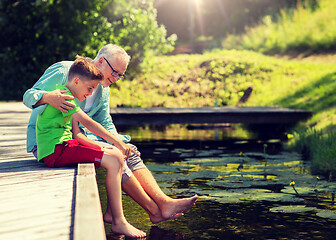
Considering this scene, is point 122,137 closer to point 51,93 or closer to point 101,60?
point 101,60

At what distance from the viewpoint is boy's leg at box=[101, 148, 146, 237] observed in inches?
136

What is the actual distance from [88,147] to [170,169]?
112 inches

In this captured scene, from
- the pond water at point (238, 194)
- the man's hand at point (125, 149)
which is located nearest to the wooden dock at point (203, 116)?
the pond water at point (238, 194)

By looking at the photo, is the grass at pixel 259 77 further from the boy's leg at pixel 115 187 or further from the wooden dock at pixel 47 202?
the wooden dock at pixel 47 202

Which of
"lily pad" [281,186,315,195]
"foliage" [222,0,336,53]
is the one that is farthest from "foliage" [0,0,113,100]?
"lily pad" [281,186,315,195]

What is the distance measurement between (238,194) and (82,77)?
2044 millimetres

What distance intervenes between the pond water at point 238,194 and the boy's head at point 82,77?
38.1 inches

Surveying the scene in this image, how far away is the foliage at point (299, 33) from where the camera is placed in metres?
15.1

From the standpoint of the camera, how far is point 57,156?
3555mm

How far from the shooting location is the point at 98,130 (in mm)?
3623

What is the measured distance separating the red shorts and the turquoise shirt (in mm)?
263

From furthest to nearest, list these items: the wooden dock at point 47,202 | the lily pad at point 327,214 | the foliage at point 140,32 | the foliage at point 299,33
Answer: the foliage at point 299,33 < the foliage at point 140,32 < the lily pad at point 327,214 < the wooden dock at point 47,202

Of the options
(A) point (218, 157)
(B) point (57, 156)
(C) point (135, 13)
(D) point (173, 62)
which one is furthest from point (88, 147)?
(D) point (173, 62)

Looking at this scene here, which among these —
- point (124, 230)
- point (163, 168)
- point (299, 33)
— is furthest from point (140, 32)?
point (124, 230)
